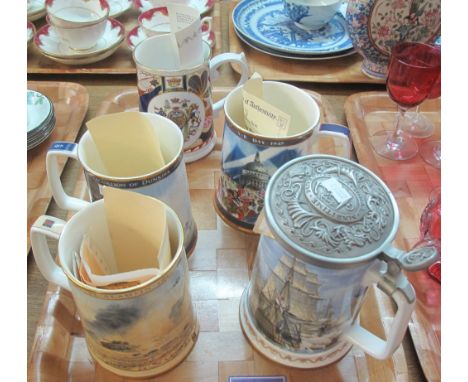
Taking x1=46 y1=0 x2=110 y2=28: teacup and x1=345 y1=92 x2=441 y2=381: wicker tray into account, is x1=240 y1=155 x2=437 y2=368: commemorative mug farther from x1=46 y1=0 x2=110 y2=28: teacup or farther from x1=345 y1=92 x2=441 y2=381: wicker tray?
x1=46 y1=0 x2=110 y2=28: teacup

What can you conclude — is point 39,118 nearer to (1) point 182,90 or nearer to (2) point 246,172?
(1) point 182,90

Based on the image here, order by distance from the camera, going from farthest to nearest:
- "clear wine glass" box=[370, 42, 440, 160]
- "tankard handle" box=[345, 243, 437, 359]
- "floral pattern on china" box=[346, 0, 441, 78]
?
"floral pattern on china" box=[346, 0, 441, 78] → "clear wine glass" box=[370, 42, 440, 160] → "tankard handle" box=[345, 243, 437, 359]

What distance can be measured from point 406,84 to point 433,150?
0.14 metres

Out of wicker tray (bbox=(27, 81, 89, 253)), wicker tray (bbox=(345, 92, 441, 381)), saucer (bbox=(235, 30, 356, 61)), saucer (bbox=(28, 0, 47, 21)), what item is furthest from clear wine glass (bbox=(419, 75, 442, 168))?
saucer (bbox=(28, 0, 47, 21))

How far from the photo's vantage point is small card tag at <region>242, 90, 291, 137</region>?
1.72ft

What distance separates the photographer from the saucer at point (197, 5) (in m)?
1.07

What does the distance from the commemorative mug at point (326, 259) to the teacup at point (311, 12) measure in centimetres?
61

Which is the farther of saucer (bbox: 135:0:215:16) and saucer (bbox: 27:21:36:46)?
saucer (bbox: 135:0:215:16)

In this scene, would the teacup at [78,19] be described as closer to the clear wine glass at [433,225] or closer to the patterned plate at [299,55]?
the patterned plate at [299,55]

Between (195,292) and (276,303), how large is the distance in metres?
0.14

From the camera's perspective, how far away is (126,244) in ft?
1.54

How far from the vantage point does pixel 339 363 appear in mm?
494

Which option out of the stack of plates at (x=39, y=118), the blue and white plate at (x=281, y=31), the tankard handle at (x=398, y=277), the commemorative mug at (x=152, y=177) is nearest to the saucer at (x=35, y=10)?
the stack of plates at (x=39, y=118)

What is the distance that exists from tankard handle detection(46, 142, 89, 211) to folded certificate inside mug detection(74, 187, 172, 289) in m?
0.07
